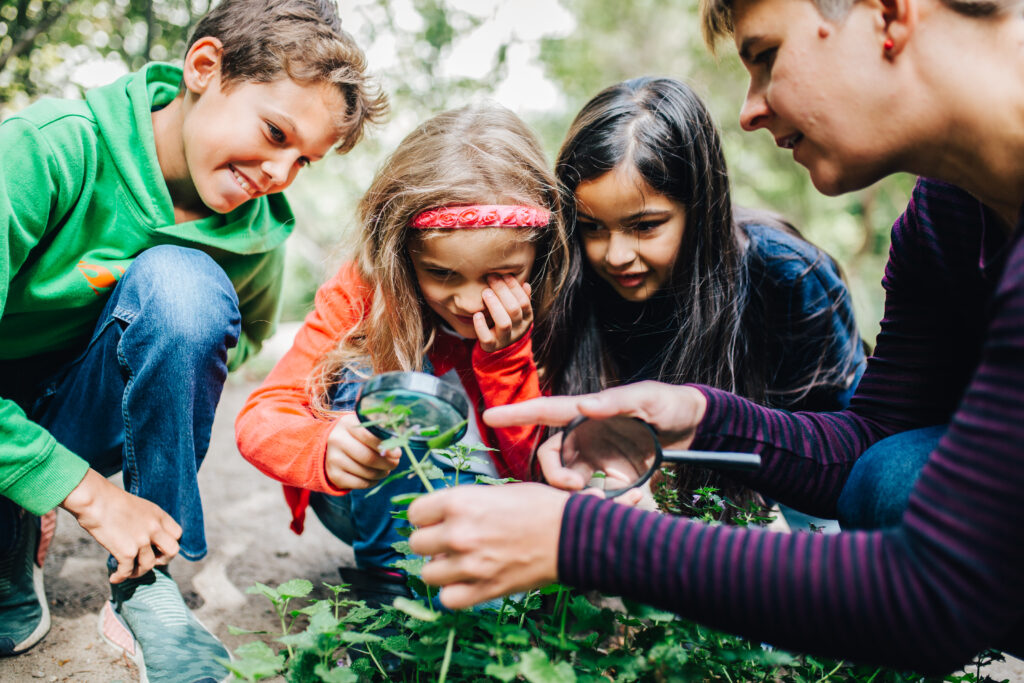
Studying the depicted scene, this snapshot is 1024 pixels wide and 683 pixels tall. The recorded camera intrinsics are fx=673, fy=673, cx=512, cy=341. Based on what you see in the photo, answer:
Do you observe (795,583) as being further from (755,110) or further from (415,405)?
(755,110)

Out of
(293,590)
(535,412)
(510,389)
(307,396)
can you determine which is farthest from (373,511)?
(535,412)

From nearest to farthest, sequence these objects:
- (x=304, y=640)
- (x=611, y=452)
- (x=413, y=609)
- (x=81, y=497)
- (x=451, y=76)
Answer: (x=413, y=609) → (x=304, y=640) → (x=611, y=452) → (x=81, y=497) → (x=451, y=76)

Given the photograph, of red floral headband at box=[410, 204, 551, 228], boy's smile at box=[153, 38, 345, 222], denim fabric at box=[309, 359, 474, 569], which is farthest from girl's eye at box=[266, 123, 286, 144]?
denim fabric at box=[309, 359, 474, 569]

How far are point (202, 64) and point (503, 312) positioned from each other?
1.28m

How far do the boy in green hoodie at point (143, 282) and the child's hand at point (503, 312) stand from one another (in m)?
0.69

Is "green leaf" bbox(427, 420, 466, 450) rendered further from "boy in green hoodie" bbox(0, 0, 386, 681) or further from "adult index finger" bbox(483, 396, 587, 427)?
"boy in green hoodie" bbox(0, 0, 386, 681)

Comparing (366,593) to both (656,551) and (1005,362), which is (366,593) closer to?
(656,551)

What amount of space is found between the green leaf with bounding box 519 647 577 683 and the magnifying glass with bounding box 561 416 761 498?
402 mm

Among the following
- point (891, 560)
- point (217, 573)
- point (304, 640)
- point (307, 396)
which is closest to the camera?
point (891, 560)

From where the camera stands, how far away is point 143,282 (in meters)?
1.73

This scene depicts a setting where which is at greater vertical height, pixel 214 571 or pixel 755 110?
pixel 755 110

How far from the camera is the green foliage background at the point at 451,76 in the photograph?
2.84 metres

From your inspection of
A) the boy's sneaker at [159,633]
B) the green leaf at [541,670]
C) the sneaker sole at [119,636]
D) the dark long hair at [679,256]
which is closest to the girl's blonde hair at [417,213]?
the dark long hair at [679,256]

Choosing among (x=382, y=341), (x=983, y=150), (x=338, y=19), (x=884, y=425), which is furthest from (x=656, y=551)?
(x=338, y=19)
